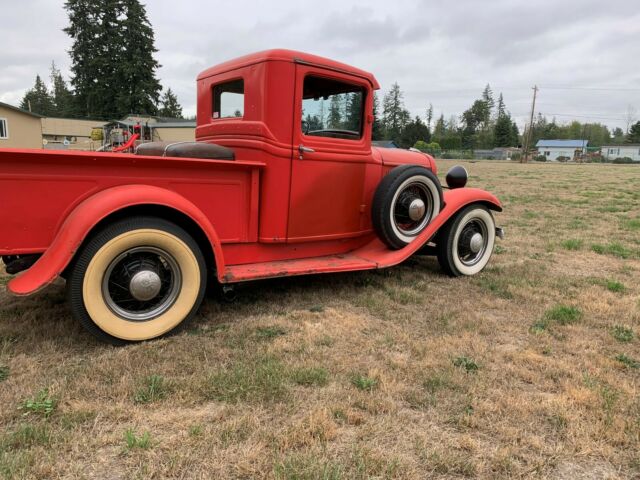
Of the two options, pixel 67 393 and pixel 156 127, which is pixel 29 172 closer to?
pixel 67 393

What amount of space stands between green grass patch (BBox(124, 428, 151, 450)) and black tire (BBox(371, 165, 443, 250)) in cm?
277

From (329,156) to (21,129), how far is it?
3203 centimetres

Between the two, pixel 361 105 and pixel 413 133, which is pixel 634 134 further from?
pixel 361 105

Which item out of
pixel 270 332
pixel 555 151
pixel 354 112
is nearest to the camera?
pixel 270 332

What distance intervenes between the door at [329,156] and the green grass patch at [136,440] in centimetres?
211

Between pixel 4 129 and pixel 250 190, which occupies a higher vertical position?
pixel 4 129

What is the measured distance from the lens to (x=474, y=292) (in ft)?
14.3

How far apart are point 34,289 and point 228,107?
2.25 m

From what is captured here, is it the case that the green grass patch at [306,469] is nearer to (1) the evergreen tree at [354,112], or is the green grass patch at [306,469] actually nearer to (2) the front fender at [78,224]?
(2) the front fender at [78,224]

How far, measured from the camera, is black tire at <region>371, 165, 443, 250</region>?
425cm

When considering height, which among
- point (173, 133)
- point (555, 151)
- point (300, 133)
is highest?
point (555, 151)

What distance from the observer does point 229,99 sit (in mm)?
4152

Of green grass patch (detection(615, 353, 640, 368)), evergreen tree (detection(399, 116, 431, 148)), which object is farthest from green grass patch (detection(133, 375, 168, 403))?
evergreen tree (detection(399, 116, 431, 148))

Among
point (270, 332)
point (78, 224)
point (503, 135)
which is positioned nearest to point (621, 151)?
point (503, 135)
